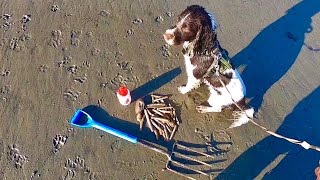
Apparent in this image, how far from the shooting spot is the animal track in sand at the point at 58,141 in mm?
5070

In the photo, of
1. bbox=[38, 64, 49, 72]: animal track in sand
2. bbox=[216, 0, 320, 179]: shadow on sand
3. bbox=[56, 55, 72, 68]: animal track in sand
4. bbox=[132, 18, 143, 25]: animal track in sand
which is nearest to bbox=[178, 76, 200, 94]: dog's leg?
bbox=[216, 0, 320, 179]: shadow on sand

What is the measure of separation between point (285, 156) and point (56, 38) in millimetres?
3864

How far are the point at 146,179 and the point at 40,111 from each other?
1787mm

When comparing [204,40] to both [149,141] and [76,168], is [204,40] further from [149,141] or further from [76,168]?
[76,168]

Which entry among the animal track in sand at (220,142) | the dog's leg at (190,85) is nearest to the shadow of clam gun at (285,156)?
the animal track in sand at (220,142)

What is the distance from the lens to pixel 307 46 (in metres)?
6.13

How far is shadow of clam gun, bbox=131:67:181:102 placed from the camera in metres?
5.59

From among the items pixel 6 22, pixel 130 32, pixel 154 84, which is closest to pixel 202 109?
pixel 154 84

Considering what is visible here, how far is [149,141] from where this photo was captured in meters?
5.23

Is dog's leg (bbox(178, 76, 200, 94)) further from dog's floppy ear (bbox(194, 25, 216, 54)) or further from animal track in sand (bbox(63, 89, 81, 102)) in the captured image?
animal track in sand (bbox(63, 89, 81, 102))

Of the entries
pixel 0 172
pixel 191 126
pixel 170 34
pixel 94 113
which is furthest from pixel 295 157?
pixel 0 172

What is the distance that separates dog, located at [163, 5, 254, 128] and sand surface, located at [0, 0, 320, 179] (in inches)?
13.3

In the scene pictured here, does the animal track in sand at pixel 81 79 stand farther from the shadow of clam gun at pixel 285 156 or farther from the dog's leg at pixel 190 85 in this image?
the shadow of clam gun at pixel 285 156

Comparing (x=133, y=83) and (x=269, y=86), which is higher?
(x=133, y=83)
